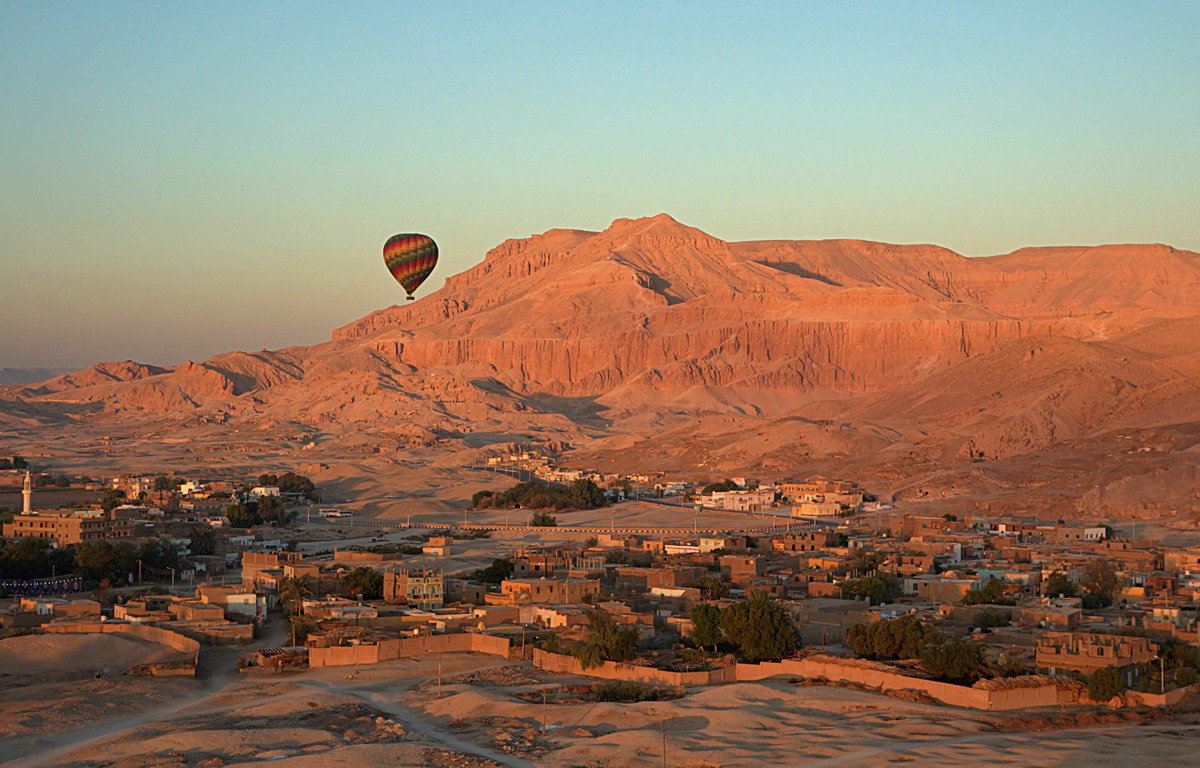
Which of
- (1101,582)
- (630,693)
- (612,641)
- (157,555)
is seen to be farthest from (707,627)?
(157,555)

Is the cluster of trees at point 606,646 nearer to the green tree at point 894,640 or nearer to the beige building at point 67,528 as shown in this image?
the green tree at point 894,640

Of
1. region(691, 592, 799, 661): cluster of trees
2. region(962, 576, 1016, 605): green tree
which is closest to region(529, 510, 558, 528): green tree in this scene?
region(962, 576, 1016, 605): green tree

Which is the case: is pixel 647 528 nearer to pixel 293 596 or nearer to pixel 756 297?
pixel 293 596

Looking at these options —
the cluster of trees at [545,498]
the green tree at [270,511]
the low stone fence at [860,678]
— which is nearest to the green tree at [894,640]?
the low stone fence at [860,678]

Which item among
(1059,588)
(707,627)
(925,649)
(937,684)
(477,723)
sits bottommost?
(477,723)

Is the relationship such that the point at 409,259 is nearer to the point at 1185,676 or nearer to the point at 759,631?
the point at 759,631

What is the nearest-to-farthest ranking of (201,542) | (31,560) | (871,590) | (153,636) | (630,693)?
(630,693), (153,636), (871,590), (31,560), (201,542)

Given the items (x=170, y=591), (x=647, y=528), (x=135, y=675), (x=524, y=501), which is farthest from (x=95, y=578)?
(x=524, y=501)
